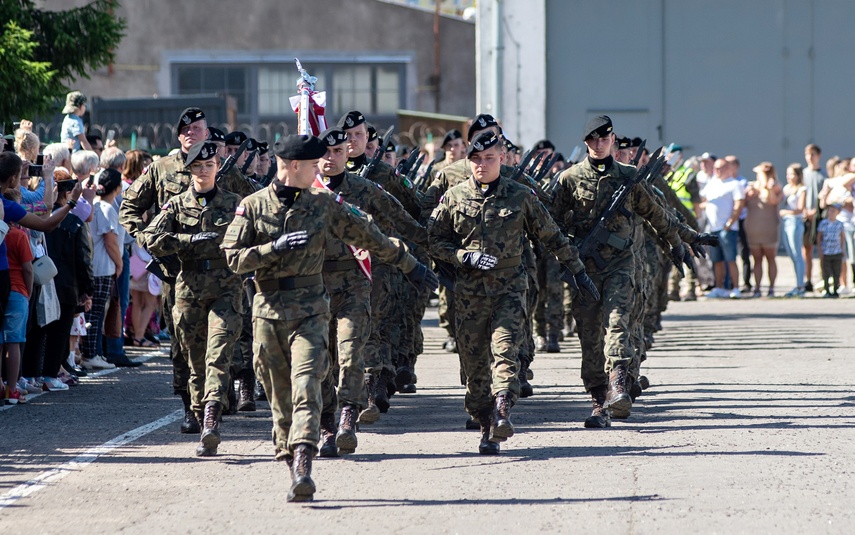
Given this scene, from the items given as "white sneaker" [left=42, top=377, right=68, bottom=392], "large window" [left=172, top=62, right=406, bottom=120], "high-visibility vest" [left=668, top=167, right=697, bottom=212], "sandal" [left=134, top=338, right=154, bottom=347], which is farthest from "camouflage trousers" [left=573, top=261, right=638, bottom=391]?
"large window" [left=172, top=62, right=406, bottom=120]

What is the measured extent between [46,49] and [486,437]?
1273 cm

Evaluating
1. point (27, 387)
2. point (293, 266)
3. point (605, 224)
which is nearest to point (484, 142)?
A: point (605, 224)

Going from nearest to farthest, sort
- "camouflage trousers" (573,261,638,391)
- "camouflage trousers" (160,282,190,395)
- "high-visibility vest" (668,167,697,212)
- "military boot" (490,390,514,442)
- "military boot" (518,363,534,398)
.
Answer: "military boot" (490,390,514,442) < "camouflage trousers" (160,282,190,395) < "camouflage trousers" (573,261,638,391) < "military boot" (518,363,534,398) < "high-visibility vest" (668,167,697,212)

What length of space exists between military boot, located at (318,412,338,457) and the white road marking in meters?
1.38

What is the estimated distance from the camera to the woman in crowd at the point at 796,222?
21.0 metres

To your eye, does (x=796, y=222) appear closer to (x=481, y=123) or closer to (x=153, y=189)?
(x=481, y=123)

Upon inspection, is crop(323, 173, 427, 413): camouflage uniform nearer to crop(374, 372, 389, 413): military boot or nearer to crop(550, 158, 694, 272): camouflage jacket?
crop(374, 372, 389, 413): military boot

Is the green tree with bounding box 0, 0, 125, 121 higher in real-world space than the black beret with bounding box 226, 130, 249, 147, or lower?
higher

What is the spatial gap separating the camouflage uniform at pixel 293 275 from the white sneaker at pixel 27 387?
4.26 m

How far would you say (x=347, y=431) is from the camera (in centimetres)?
852

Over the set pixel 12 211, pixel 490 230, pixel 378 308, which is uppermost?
pixel 12 211

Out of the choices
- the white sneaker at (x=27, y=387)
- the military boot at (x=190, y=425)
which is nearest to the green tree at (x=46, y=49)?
the white sneaker at (x=27, y=387)

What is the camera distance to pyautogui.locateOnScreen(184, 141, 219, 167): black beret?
8.75 metres

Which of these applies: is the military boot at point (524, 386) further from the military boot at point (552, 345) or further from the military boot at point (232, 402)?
the military boot at point (552, 345)
